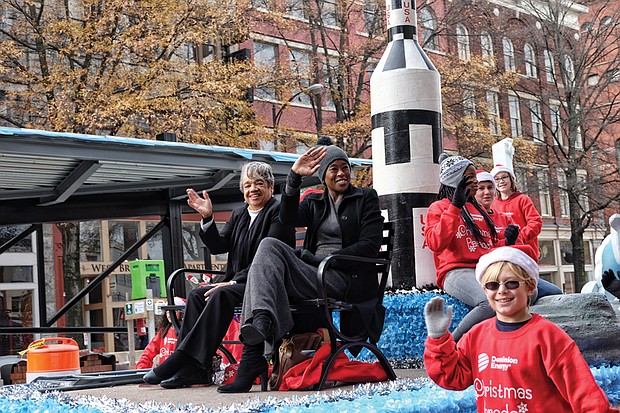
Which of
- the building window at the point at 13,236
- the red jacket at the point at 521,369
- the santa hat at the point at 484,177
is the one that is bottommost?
the red jacket at the point at 521,369

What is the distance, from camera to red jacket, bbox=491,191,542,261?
7.08m

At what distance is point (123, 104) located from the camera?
58.7 ft

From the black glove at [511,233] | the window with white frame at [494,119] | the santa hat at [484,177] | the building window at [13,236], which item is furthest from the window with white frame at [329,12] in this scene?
the black glove at [511,233]

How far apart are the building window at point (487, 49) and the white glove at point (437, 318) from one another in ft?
82.3

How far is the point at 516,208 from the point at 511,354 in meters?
4.30

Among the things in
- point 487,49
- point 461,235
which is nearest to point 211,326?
point 461,235

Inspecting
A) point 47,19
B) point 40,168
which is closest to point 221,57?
point 47,19

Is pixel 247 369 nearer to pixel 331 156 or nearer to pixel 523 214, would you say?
pixel 331 156

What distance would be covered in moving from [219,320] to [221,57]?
63.1 ft

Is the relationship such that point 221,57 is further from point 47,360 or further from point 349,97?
point 47,360

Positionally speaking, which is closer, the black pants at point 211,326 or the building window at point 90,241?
the black pants at point 211,326

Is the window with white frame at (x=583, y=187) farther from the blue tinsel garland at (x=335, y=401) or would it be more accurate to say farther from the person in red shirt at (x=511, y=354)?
the person in red shirt at (x=511, y=354)

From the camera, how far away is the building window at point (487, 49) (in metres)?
28.2

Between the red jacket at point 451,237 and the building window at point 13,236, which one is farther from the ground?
the building window at point 13,236
